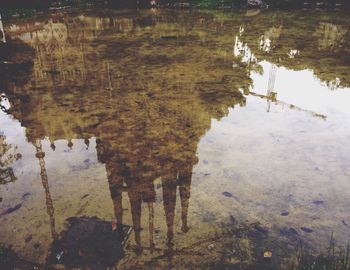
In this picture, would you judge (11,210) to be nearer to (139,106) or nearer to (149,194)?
(149,194)

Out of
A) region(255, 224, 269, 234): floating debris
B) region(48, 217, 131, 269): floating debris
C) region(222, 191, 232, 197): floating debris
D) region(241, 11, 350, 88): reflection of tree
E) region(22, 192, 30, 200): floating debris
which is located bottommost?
region(48, 217, 131, 269): floating debris

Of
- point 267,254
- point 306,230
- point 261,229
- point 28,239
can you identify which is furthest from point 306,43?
point 28,239

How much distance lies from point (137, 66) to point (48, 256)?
6.59 m

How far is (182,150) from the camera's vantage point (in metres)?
5.12

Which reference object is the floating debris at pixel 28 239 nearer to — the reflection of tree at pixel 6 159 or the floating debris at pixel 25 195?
the floating debris at pixel 25 195

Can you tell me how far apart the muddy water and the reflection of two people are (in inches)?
0.7

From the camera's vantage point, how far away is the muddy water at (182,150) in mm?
3629

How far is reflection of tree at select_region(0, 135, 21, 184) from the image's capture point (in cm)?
473

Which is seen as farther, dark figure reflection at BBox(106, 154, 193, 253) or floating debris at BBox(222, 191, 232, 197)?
floating debris at BBox(222, 191, 232, 197)

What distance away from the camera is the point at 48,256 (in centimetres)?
338

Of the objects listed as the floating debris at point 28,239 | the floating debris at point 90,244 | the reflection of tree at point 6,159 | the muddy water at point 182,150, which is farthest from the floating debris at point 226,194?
the reflection of tree at point 6,159

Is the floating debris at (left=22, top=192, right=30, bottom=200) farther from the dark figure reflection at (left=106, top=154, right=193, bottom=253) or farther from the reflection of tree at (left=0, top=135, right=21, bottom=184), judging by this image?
the dark figure reflection at (left=106, top=154, right=193, bottom=253)

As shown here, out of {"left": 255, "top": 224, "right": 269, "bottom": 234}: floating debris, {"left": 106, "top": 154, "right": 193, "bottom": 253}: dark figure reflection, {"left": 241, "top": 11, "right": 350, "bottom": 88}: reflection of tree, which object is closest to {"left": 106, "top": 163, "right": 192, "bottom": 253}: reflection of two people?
{"left": 106, "top": 154, "right": 193, "bottom": 253}: dark figure reflection

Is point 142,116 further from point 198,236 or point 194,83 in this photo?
point 198,236
